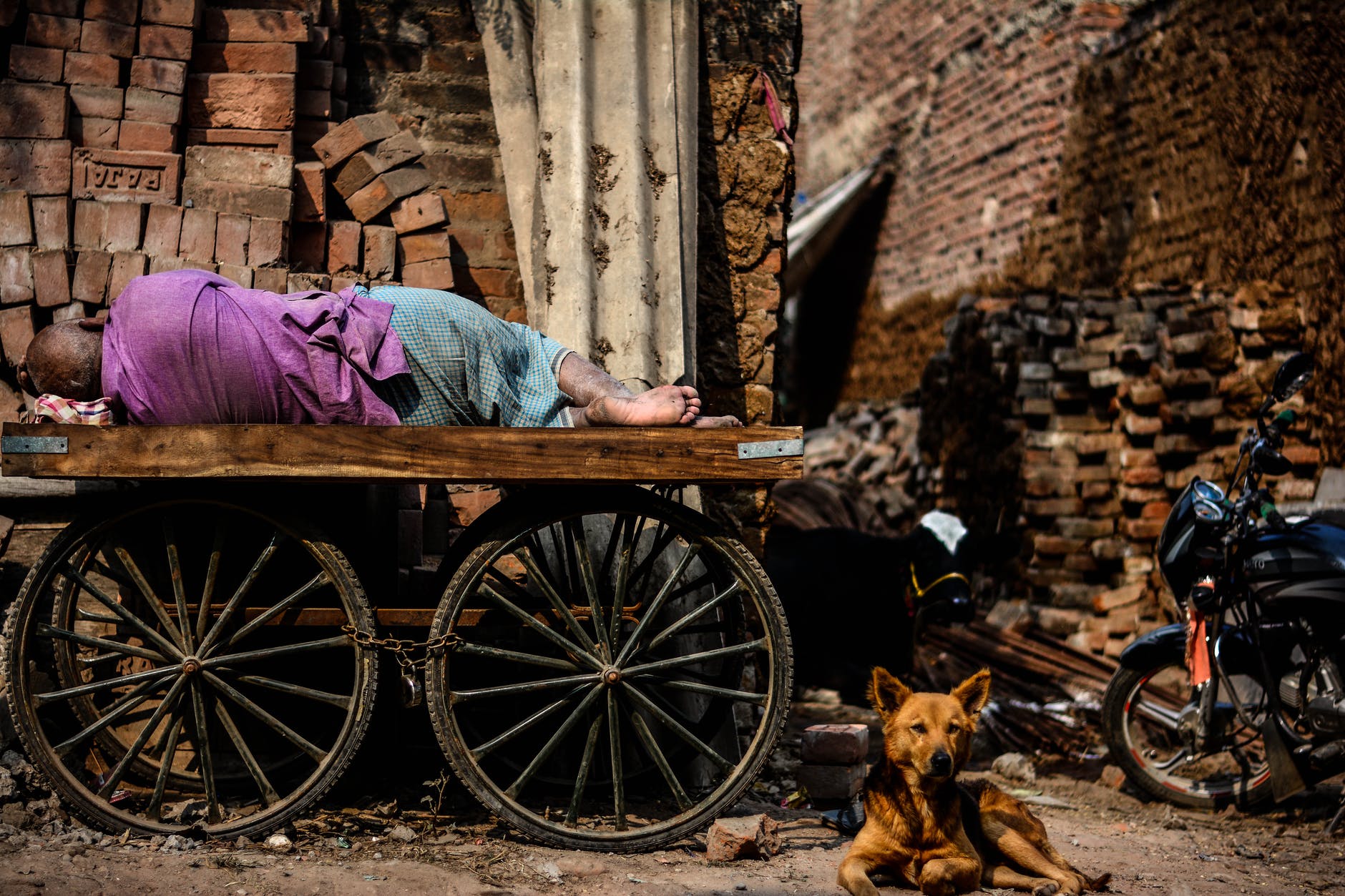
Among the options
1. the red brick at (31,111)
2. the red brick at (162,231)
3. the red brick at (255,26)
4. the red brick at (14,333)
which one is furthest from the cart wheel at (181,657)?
the red brick at (255,26)

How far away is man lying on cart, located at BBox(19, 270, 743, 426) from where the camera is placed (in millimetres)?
2844

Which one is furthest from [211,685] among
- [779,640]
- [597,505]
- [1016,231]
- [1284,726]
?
[1016,231]

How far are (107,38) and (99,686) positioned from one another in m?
2.58

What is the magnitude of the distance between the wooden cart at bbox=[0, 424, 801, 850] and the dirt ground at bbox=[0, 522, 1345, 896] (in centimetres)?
11

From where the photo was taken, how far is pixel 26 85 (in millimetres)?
4035

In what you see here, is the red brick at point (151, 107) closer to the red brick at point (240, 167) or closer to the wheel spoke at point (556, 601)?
the red brick at point (240, 167)

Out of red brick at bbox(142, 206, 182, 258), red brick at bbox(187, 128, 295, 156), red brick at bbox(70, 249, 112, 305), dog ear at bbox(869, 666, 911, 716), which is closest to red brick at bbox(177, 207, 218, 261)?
red brick at bbox(142, 206, 182, 258)

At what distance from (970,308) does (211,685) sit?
717 cm

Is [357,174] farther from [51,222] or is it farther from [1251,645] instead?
[1251,645]

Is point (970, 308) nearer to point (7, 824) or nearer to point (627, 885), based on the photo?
point (627, 885)

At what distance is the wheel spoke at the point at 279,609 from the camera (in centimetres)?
283

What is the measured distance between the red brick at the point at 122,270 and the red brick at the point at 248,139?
0.59 m

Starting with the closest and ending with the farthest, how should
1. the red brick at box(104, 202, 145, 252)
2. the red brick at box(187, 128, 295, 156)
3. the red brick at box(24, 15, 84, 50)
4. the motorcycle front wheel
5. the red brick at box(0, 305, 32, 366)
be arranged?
the red brick at box(0, 305, 32, 366) → the red brick at box(104, 202, 145, 252) → the red brick at box(24, 15, 84, 50) → the red brick at box(187, 128, 295, 156) → the motorcycle front wheel

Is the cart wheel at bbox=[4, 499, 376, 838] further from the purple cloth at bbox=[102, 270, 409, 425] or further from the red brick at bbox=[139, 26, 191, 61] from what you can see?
the red brick at bbox=[139, 26, 191, 61]
